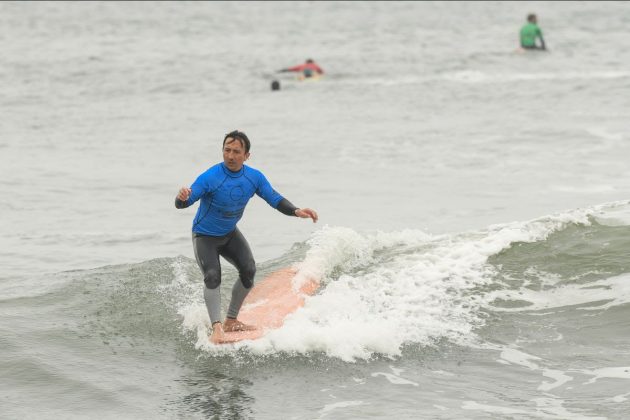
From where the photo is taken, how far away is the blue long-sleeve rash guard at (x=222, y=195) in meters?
9.00

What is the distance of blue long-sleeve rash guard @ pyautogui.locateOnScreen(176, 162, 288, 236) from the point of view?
9.00 meters

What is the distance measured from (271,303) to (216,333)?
1.28 m

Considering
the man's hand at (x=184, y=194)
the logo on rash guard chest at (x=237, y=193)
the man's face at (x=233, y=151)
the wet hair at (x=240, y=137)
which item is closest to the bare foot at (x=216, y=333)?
the logo on rash guard chest at (x=237, y=193)

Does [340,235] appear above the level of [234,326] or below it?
above

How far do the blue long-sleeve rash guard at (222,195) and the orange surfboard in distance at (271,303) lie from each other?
3.15 feet

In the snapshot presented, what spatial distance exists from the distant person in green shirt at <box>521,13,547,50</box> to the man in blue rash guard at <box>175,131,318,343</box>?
1122 inches

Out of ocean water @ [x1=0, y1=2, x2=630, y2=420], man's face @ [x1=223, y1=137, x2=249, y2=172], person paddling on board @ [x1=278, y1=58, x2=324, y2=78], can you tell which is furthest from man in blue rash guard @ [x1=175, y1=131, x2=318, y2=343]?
person paddling on board @ [x1=278, y1=58, x2=324, y2=78]

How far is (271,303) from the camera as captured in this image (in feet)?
33.8

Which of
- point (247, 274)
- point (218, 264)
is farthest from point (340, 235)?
point (218, 264)

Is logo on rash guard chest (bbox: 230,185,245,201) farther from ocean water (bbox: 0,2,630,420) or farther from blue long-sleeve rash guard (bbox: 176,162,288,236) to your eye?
ocean water (bbox: 0,2,630,420)

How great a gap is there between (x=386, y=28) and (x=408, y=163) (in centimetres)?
2760

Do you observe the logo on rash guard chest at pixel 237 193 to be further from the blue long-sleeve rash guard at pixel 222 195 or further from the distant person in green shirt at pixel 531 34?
the distant person in green shirt at pixel 531 34

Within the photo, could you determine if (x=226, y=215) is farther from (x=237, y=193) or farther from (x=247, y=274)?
(x=247, y=274)

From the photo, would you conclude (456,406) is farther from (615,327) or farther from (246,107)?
(246,107)
